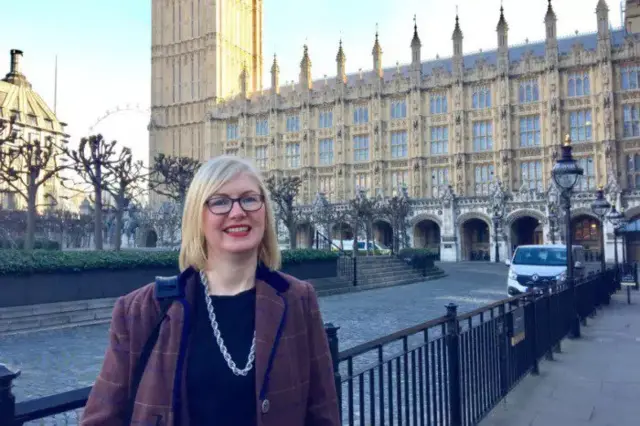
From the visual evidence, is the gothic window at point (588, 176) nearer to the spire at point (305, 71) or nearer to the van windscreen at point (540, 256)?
the spire at point (305, 71)

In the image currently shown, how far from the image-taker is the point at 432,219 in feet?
134

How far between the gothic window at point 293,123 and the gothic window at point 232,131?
19.9ft

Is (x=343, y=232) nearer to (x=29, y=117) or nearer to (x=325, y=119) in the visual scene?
(x=325, y=119)

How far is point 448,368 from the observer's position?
4.60 metres

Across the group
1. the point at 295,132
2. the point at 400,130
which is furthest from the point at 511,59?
the point at 295,132

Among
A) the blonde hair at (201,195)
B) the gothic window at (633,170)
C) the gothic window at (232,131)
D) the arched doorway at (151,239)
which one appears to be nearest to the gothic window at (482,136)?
the gothic window at (633,170)

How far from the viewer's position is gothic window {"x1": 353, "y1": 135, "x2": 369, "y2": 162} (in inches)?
1847

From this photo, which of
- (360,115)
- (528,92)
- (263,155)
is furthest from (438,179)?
(263,155)

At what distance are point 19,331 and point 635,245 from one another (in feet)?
130

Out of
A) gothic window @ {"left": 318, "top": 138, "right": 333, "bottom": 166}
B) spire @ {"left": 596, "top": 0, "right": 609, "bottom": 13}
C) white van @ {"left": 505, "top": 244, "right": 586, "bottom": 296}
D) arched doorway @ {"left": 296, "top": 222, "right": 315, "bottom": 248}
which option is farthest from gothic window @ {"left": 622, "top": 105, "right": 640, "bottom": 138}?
white van @ {"left": 505, "top": 244, "right": 586, "bottom": 296}

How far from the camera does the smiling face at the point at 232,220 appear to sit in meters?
1.83

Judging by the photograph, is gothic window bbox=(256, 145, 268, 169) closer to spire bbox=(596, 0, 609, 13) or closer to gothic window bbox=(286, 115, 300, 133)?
gothic window bbox=(286, 115, 300, 133)

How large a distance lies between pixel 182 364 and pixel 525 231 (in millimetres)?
43240

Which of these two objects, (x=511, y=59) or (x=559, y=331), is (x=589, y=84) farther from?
(x=559, y=331)
